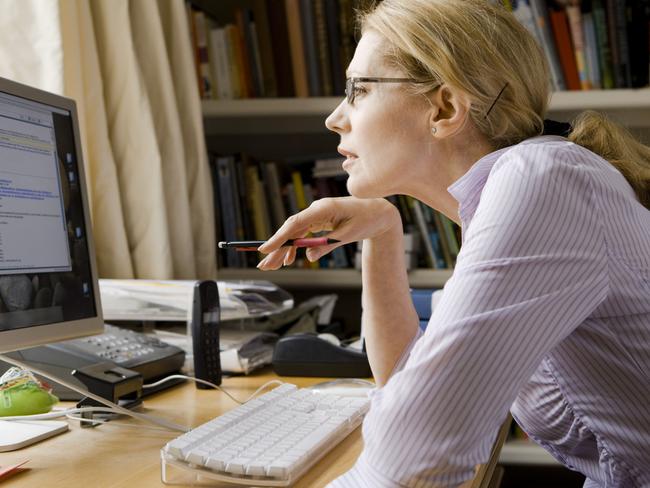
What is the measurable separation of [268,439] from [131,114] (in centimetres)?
115

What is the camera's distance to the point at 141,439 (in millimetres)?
1047

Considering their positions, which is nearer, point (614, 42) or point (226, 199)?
point (614, 42)

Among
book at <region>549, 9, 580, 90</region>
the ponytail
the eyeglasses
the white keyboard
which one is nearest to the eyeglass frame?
the eyeglasses

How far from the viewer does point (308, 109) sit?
2262mm

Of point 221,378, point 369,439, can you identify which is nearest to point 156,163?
point 221,378

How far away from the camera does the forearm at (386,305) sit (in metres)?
1.29

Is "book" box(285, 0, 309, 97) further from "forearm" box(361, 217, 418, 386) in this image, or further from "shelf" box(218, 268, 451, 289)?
"forearm" box(361, 217, 418, 386)

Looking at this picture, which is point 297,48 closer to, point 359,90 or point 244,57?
point 244,57

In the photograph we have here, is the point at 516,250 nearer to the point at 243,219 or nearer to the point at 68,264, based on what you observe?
the point at 68,264

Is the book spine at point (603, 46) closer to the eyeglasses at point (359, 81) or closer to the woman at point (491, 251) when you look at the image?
the woman at point (491, 251)

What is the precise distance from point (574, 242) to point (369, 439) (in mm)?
261

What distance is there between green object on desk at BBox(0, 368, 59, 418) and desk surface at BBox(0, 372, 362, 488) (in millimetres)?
55

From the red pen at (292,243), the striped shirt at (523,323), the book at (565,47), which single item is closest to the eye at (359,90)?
the red pen at (292,243)

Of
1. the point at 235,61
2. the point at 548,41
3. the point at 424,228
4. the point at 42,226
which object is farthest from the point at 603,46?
the point at 42,226
